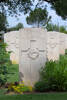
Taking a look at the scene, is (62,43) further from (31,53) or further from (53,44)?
(31,53)

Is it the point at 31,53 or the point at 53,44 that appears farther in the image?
the point at 53,44

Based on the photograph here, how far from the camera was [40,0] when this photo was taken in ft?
48.1

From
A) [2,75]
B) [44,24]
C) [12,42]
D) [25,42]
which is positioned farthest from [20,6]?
[44,24]

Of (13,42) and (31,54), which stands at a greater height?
(31,54)

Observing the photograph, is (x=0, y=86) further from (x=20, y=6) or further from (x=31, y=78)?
(x=20, y=6)

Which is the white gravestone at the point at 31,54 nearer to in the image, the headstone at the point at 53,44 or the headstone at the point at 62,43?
the headstone at the point at 53,44

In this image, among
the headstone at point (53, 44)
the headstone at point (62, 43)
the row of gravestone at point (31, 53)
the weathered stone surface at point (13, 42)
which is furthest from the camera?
the headstone at point (62, 43)

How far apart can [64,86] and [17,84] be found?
1.45 meters

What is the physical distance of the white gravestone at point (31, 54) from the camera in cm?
593

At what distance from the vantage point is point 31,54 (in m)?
5.97

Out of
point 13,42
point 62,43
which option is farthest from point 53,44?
point 62,43

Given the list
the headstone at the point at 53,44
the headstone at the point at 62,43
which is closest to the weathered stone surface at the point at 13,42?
the headstone at the point at 53,44

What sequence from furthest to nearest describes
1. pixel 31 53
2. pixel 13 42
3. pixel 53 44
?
pixel 53 44 < pixel 13 42 < pixel 31 53

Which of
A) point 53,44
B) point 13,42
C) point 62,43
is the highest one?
point 13,42
